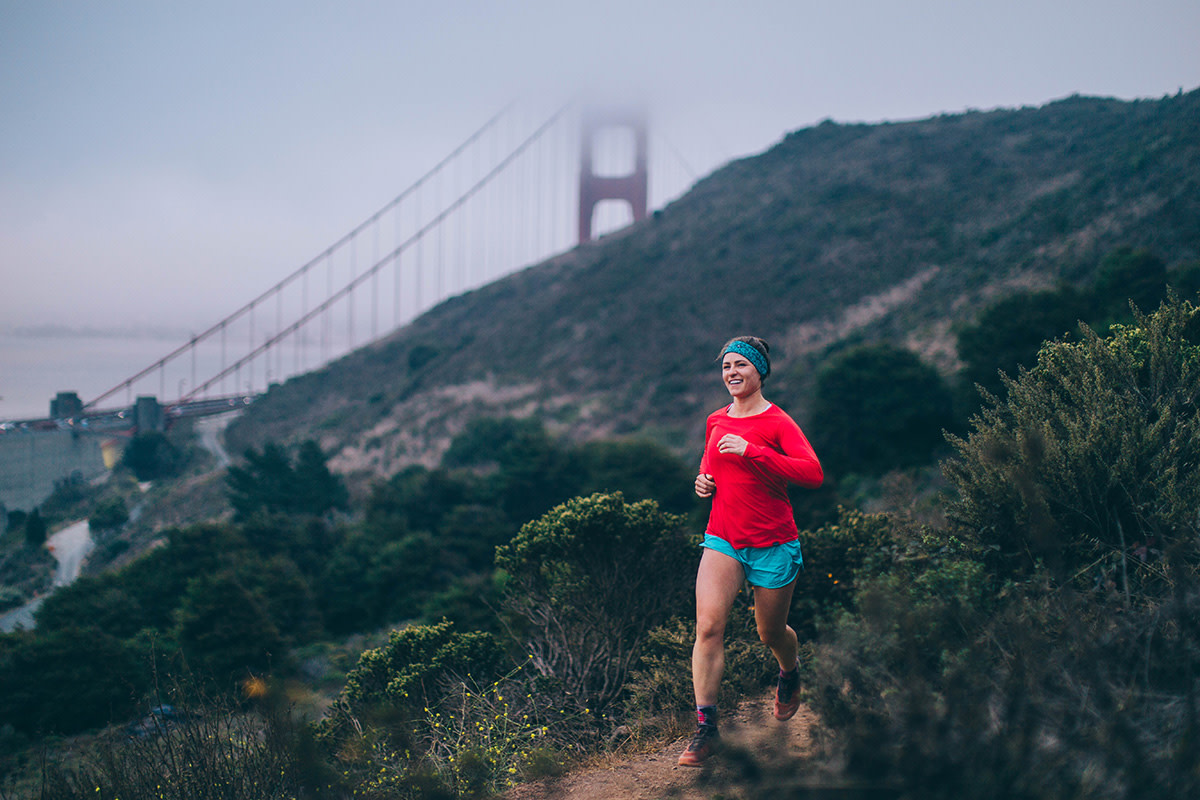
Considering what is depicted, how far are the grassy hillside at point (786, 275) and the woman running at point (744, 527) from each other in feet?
73.5

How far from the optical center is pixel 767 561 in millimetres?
3717

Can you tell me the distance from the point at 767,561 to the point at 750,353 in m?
1.04

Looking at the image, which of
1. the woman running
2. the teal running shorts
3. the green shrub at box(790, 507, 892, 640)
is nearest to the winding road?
the green shrub at box(790, 507, 892, 640)

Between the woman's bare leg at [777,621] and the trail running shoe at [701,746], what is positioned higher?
the woman's bare leg at [777,621]

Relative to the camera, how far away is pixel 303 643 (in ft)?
69.5

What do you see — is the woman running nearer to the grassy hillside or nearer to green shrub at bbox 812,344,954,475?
green shrub at bbox 812,344,954,475

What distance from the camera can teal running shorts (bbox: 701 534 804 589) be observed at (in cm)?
371

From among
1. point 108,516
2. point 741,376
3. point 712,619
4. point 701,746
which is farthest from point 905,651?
point 108,516

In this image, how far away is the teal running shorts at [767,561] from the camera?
3.71 m

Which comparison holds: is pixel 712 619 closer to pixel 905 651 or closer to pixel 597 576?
pixel 905 651

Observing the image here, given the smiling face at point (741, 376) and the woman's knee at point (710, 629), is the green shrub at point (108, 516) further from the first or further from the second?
the smiling face at point (741, 376)

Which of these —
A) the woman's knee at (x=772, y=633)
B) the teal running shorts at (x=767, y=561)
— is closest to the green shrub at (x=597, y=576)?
the woman's knee at (x=772, y=633)

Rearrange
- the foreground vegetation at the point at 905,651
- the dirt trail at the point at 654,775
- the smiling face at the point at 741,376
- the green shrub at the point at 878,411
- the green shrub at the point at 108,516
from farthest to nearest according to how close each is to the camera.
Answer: the green shrub at the point at 108,516, the green shrub at the point at 878,411, the smiling face at the point at 741,376, the dirt trail at the point at 654,775, the foreground vegetation at the point at 905,651

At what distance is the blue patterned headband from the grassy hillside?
22259mm
